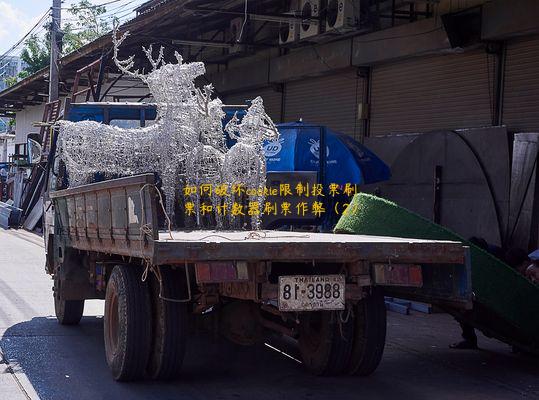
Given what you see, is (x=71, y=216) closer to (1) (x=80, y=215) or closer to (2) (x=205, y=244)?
(1) (x=80, y=215)

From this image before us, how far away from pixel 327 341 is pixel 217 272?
1.84 meters

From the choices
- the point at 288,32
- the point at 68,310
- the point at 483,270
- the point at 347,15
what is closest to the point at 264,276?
the point at 483,270

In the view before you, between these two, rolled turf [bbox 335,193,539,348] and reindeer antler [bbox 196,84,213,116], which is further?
reindeer antler [bbox 196,84,213,116]

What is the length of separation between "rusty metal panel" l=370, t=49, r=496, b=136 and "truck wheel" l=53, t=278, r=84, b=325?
7.45m

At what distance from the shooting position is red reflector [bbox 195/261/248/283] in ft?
19.4

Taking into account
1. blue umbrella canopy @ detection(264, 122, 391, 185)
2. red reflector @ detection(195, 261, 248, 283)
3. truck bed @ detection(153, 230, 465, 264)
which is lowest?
red reflector @ detection(195, 261, 248, 283)

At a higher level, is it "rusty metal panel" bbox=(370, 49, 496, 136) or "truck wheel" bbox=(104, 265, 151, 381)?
"rusty metal panel" bbox=(370, 49, 496, 136)

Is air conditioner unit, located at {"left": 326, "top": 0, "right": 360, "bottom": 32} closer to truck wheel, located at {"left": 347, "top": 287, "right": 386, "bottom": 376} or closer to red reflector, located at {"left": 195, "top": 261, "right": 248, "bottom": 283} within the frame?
truck wheel, located at {"left": 347, "top": 287, "right": 386, "bottom": 376}

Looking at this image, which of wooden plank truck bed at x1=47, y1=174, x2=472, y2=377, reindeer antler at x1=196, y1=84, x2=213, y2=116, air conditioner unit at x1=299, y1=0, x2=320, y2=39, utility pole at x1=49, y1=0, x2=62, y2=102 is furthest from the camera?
utility pole at x1=49, y1=0, x2=62, y2=102

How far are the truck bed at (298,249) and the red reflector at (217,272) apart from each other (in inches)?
2.9

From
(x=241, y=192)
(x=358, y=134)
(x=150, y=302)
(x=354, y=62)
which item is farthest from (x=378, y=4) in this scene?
(x=150, y=302)

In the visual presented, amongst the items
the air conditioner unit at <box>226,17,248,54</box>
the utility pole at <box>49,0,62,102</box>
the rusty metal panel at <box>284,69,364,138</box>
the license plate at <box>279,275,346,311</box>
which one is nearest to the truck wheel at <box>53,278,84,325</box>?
the license plate at <box>279,275,346,311</box>

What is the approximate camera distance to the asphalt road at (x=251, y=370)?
693 centimetres

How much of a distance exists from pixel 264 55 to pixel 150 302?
16.0m
